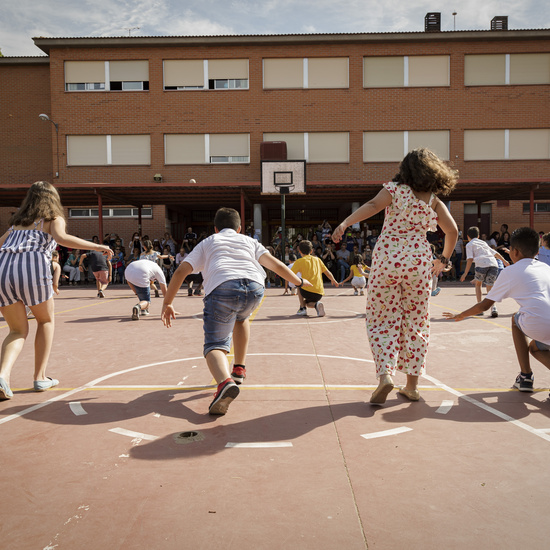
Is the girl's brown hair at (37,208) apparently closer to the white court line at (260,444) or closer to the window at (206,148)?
the white court line at (260,444)

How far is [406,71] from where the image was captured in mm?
23562

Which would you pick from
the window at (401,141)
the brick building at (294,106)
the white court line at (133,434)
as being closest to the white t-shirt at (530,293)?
the white court line at (133,434)

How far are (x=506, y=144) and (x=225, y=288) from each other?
23.8 metres

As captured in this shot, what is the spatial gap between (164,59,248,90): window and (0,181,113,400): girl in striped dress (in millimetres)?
21094

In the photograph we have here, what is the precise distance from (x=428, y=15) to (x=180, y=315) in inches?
964

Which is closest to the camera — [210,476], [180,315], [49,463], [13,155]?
[210,476]

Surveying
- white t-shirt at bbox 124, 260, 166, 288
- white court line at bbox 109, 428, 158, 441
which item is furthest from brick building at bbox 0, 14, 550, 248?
white court line at bbox 109, 428, 158, 441

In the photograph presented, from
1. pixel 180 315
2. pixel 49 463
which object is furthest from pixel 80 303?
pixel 49 463

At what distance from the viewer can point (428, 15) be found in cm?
2625

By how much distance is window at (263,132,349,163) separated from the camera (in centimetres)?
2362

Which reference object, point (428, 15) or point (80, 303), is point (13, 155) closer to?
point (80, 303)

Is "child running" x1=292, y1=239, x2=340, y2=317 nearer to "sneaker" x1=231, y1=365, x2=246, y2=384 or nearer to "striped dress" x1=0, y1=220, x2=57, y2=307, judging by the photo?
"sneaker" x1=231, y1=365, x2=246, y2=384

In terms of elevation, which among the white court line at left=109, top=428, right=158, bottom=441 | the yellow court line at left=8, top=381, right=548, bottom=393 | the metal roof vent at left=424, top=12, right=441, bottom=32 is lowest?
the yellow court line at left=8, top=381, right=548, bottom=393

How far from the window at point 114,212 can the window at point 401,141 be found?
1124cm
